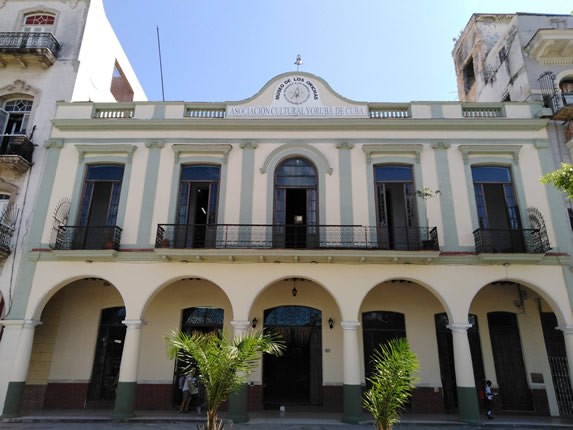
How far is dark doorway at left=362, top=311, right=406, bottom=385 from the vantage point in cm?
1280

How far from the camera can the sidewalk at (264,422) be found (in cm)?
1017

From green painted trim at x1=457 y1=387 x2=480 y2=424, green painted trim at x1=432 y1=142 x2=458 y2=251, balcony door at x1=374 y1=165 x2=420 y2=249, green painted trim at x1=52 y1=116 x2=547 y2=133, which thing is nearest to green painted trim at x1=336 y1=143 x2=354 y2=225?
green painted trim at x1=52 y1=116 x2=547 y2=133

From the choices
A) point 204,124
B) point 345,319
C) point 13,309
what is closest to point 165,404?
point 13,309

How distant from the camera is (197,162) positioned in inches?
514

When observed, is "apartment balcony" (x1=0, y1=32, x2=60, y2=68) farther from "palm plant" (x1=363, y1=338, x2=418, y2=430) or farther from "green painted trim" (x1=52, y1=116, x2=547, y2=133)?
"palm plant" (x1=363, y1=338, x2=418, y2=430)

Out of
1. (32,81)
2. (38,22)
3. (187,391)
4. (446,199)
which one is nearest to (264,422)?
(187,391)

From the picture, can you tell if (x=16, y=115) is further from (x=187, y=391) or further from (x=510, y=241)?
(x=510, y=241)

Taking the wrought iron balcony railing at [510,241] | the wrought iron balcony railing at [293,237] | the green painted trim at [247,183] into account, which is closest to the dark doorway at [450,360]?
the wrought iron balcony railing at [510,241]

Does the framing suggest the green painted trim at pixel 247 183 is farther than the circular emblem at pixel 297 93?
No

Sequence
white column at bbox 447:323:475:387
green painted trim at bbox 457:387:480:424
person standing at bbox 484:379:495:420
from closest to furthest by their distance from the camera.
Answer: green painted trim at bbox 457:387:480:424 → white column at bbox 447:323:475:387 → person standing at bbox 484:379:495:420

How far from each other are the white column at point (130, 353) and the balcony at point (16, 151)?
235 inches

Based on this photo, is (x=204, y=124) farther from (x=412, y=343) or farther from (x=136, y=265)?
(x=412, y=343)

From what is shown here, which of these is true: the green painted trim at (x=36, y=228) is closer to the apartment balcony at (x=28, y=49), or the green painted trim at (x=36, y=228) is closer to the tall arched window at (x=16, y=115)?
the tall arched window at (x=16, y=115)

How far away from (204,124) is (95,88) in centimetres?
550
